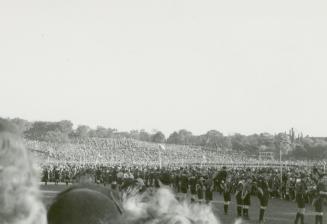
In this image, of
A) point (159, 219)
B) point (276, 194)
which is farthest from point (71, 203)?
point (276, 194)

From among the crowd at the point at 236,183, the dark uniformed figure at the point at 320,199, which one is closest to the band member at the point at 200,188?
the crowd at the point at 236,183

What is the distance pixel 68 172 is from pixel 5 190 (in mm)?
55496

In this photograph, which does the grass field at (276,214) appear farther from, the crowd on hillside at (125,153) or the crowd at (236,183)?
the crowd on hillside at (125,153)

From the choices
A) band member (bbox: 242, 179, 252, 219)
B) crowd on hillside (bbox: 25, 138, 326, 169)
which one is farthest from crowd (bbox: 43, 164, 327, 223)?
crowd on hillside (bbox: 25, 138, 326, 169)

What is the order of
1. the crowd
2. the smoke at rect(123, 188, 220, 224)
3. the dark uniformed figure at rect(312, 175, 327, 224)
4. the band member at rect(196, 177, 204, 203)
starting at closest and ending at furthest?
the smoke at rect(123, 188, 220, 224) → the dark uniformed figure at rect(312, 175, 327, 224) → the crowd → the band member at rect(196, 177, 204, 203)

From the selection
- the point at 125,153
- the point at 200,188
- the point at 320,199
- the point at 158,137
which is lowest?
the point at 200,188

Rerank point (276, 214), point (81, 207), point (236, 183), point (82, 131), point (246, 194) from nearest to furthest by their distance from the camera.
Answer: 1. point (81, 207)
2. point (246, 194)
3. point (276, 214)
4. point (236, 183)
5. point (82, 131)

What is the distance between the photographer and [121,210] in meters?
2.10

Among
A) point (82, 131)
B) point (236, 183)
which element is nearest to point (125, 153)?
point (82, 131)

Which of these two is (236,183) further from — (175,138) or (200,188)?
(175,138)

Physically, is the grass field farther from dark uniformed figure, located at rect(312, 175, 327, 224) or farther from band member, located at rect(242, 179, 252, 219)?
dark uniformed figure, located at rect(312, 175, 327, 224)

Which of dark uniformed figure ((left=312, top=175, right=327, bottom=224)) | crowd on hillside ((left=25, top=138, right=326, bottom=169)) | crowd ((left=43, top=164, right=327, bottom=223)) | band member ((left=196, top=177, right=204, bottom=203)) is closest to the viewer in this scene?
dark uniformed figure ((left=312, top=175, right=327, bottom=224))

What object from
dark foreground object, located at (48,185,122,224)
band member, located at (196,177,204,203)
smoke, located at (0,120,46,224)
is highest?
smoke, located at (0,120,46,224)

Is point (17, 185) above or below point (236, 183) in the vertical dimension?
above
